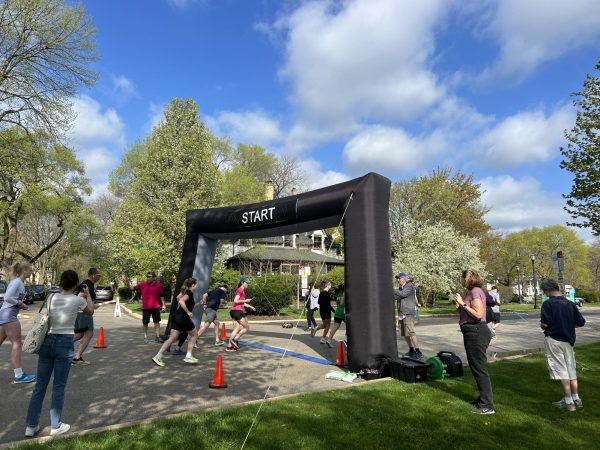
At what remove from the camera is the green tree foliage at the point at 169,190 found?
88.7 feet

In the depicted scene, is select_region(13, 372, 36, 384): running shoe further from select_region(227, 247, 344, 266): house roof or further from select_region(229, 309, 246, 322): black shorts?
select_region(227, 247, 344, 266): house roof

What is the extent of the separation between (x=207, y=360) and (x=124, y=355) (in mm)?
2076

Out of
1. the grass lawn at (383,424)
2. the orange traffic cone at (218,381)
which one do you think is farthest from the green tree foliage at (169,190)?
the grass lawn at (383,424)

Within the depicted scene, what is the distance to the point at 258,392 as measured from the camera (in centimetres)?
652

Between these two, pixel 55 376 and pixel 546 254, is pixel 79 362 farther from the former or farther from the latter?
pixel 546 254

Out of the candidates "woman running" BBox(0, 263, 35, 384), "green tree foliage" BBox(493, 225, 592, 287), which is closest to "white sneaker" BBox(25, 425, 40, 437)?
"woman running" BBox(0, 263, 35, 384)

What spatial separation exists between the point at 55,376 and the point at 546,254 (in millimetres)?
75286

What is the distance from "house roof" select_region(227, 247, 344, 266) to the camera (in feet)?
126

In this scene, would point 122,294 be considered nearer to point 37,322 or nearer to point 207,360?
point 207,360

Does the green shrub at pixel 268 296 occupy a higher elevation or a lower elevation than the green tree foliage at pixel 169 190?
lower

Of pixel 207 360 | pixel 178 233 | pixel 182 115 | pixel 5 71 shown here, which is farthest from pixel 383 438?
pixel 182 115

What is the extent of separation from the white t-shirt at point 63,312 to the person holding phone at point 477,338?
461 cm

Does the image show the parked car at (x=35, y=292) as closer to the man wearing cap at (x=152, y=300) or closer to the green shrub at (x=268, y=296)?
the green shrub at (x=268, y=296)

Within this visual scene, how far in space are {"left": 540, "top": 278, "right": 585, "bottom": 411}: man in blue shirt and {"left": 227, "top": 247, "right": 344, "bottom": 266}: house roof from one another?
3146cm
